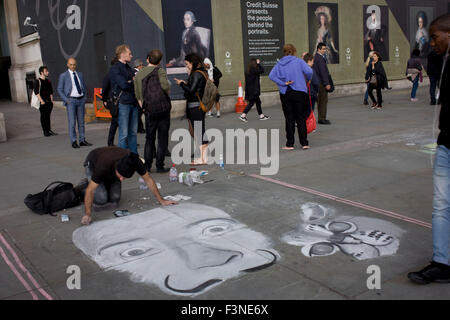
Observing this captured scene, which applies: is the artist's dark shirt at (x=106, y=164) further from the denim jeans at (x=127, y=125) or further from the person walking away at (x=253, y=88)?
the person walking away at (x=253, y=88)

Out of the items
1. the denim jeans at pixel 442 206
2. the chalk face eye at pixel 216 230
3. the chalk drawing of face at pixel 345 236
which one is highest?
the denim jeans at pixel 442 206

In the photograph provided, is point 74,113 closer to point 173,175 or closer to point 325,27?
point 173,175

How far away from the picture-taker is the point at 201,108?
7375 mm

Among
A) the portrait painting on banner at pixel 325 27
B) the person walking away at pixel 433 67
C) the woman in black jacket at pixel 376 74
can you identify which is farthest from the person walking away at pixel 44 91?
the portrait painting on banner at pixel 325 27

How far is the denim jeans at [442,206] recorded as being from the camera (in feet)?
10.8

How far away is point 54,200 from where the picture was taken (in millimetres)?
5367

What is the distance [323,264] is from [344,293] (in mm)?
499

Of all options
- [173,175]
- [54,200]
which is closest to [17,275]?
[54,200]

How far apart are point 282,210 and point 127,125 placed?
11.2 ft

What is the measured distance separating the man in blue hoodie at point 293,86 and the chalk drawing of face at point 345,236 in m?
3.51

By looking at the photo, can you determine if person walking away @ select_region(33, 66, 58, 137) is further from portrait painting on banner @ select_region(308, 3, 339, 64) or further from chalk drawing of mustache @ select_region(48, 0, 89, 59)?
portrait painting on banner @ select_region(308, 3, 339, 64)

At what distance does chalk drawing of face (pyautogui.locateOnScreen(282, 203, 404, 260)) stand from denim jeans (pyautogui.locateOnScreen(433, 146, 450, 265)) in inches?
22.4

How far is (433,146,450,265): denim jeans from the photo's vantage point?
10.8 feet
